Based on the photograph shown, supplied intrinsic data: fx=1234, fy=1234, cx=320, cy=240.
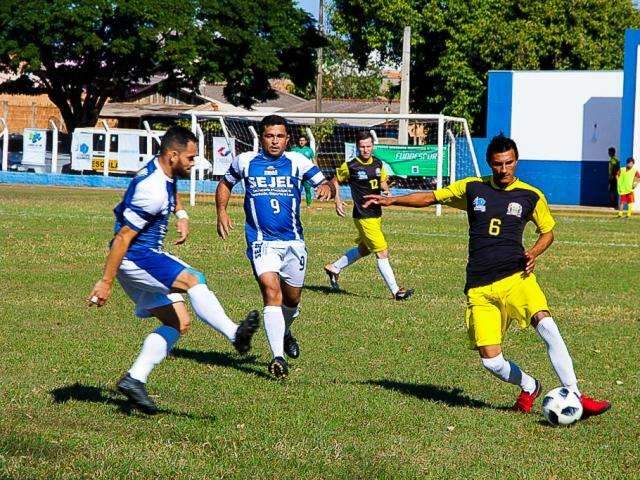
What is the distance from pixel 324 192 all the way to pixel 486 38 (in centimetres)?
4946

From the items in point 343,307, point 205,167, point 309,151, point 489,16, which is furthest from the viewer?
point 489,16

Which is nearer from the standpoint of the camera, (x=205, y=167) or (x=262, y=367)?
(x=262, y=367)

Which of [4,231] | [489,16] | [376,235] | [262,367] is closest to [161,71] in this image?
[489,16]

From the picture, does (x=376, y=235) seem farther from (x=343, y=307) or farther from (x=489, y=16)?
(x=489, y=16)

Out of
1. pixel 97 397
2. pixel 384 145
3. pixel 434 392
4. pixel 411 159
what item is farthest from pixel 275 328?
pixel 384 145

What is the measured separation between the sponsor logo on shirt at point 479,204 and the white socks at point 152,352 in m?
2.18

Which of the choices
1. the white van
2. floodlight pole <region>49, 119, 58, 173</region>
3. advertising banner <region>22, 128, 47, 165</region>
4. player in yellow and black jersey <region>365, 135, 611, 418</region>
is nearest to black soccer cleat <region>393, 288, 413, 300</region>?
player in yellow and black jersey <region>365, 135, 611, 418</region>

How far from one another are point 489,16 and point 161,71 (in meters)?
16.3

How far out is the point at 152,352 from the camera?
780cm

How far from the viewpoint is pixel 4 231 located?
875 inches

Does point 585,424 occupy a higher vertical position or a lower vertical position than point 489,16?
lower

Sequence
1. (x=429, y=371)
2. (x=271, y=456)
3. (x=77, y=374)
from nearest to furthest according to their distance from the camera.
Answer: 1. (x=271, y=456)
2. (x=77, y=374)
3. (x=429, y=371)

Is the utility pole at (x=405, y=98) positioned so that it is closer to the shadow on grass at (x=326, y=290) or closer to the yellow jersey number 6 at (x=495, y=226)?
the shadow on grass at (x=326, y=290)

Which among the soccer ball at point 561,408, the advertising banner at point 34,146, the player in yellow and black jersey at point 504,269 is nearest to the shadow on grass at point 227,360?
the player in yellow and black jersey at point 504,269
